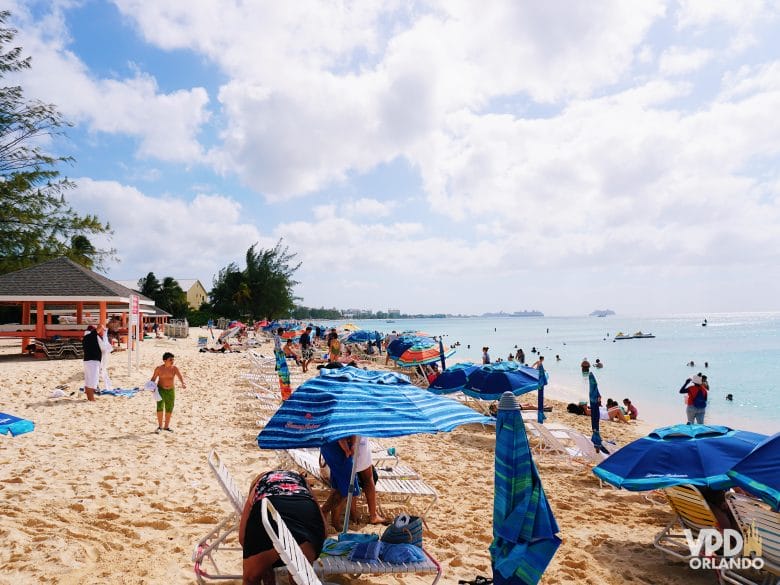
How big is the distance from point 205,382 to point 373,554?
12467 millimetres

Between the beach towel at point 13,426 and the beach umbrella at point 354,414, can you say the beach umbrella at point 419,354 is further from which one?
the beach towel at point 13,426

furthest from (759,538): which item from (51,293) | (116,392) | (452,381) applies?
(51,293)

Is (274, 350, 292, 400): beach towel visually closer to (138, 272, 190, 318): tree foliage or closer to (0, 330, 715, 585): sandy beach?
(0, 330, 715, 585): sandy beach

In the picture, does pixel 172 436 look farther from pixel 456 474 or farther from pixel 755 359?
pixel 755 359

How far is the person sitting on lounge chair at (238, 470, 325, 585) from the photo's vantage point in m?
2.80

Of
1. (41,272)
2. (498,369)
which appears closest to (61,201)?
(41,272)

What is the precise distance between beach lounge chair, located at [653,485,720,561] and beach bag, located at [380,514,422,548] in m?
2.41

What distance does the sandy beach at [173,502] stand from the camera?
3.92 metres

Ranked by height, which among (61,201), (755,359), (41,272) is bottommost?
(755,359)

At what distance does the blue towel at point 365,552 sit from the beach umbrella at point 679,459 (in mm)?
2012

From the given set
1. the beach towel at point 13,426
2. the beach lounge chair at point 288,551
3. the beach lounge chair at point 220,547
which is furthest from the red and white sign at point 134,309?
the beach lounge chair at point 288,551

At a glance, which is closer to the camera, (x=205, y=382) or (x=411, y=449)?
(x=411, y=449)

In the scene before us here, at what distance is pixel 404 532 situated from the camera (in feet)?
11.6

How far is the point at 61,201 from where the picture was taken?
24.0 metres
